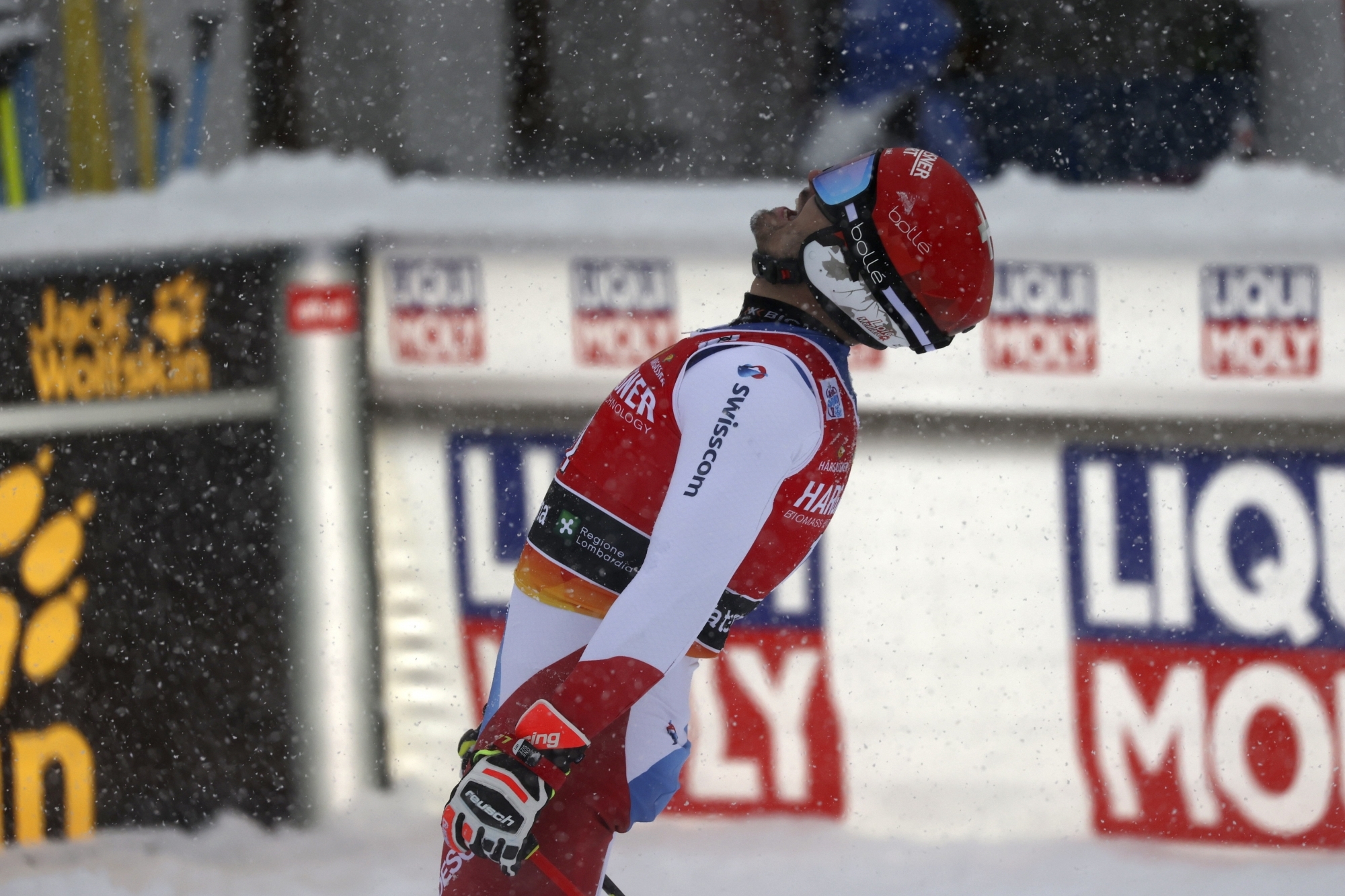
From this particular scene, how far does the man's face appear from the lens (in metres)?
1.71

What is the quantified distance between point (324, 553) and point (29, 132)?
86.5 inches

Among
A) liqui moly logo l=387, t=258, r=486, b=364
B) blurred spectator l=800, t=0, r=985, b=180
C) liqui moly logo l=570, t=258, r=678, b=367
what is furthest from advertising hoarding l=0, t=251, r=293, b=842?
blurred spectator l=800, t=0, r=985, b=180

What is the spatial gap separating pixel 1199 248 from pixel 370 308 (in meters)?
2.25

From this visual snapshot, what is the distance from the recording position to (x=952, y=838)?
3586mm

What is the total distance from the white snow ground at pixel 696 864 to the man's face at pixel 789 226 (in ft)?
7.33

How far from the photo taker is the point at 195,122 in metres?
5.00

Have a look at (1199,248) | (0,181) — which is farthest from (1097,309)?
(0,181)

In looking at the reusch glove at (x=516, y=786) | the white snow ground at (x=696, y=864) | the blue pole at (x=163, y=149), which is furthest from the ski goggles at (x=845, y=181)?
the blue pole at (x=163, y=149)

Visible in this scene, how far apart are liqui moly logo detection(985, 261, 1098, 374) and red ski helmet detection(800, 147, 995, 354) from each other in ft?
6.47

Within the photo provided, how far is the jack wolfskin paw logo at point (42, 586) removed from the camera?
373 centimetres

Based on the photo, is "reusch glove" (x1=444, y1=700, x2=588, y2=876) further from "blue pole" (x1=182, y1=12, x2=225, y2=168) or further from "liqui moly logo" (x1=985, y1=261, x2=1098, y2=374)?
"blue pole" (x1=182, y1=12, x2=225, y2=168)

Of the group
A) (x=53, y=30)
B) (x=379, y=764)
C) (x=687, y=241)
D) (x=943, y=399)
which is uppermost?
(x=53, y=30)

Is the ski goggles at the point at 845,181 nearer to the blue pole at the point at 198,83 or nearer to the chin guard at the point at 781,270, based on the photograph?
the chin guard at the point at 781,270

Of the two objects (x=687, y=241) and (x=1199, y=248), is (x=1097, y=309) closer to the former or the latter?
(x=1199, y=248)
